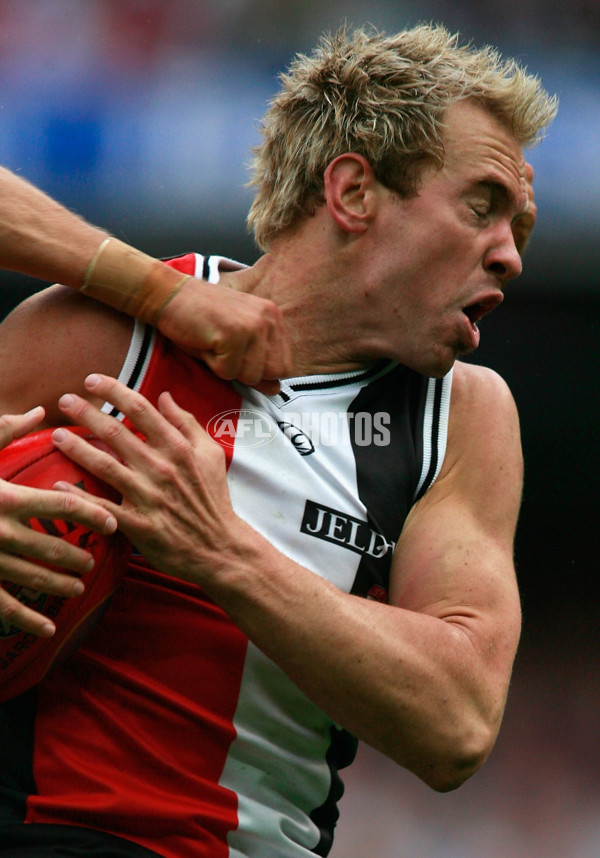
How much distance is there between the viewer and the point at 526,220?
2412mm

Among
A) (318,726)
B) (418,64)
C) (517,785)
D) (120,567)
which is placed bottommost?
(517,785)

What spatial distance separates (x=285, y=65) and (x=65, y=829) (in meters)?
3.96

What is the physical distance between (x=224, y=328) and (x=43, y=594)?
22.4 inches

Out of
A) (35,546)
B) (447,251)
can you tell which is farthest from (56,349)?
(447,251)

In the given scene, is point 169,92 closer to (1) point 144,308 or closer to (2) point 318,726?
(1) point 144,308

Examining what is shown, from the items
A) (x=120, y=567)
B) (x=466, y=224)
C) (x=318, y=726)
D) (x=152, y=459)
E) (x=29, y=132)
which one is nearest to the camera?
(x=152, y=459)

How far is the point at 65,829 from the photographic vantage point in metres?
1.73

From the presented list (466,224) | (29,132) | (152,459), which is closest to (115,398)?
(152,459)

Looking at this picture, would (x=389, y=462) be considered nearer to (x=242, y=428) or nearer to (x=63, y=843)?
(x=242, y=428)

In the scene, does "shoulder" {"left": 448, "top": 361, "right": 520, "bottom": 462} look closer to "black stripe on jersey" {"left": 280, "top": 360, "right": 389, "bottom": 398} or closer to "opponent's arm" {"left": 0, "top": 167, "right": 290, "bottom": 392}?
"black stripe on jersey" {"left": 280, "top": 360, "right": 389, "bottom": 398}

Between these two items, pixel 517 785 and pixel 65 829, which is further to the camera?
pixel 517 785

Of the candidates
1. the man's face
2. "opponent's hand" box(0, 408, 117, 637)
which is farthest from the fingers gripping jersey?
"opponent's hand" box(0, 408, 117, 637)

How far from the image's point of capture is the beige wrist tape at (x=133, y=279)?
184 cm

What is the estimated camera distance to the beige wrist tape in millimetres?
1841
